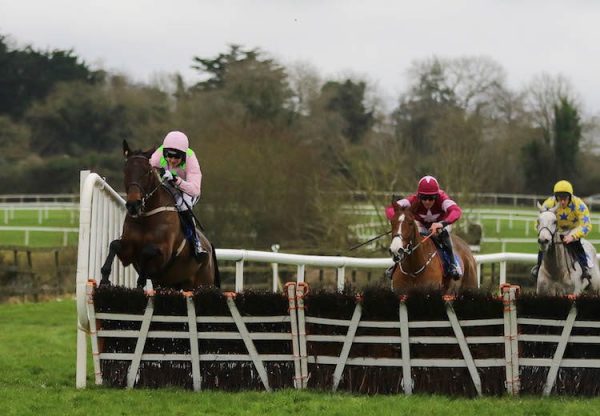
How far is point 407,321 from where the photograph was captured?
7.29m

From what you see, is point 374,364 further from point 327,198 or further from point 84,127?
point 84,127

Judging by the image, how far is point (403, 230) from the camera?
8711 millimetres

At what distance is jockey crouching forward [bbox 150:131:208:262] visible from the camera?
8953mm

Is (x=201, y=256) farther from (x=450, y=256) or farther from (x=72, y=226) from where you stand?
(x=72, y=226)

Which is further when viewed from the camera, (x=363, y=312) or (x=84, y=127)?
(x=84, y=127)

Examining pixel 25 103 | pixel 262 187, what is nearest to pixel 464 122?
pixel 262 187

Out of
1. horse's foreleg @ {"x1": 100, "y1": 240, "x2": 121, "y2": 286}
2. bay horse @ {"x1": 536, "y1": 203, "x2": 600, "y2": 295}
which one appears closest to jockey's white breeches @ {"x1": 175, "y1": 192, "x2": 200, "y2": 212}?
horse's foreleg @ {"x1": 100, "y1": 240, "x2": 121, "y2": 286}

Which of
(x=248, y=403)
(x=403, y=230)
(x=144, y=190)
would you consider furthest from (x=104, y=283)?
(x=403, y=230)

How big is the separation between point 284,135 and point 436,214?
21872mm

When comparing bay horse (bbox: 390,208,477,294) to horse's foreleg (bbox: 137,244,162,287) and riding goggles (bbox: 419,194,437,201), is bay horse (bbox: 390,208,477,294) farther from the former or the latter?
horse's foreleg (bbox: 137,244,162,287)

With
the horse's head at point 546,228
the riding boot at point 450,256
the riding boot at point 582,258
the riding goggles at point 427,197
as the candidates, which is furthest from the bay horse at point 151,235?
the riding boot at point 582,258

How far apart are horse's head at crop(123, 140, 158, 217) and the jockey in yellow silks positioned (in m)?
4.42

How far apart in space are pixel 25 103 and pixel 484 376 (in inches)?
2233

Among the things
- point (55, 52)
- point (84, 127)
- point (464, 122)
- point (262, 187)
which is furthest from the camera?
point (55, 52)
